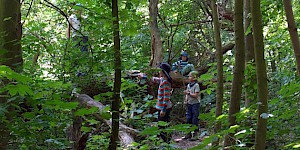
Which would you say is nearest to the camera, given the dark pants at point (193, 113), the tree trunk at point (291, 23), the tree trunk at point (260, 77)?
the tree trunk at point (260, 77)

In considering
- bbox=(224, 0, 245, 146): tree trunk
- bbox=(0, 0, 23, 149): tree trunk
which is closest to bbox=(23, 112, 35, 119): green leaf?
bbox=(0, 0, 23, 149): tree trunk

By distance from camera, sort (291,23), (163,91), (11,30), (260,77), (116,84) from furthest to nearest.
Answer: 1. (163,91)
2. (11,30)
3. (116,84)
4. (291,23)
5. (260,77)

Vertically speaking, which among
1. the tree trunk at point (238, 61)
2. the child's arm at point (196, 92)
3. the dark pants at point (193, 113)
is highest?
the tree trunk at point (238, 61)

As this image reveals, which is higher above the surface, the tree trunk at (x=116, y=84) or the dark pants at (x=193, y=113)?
the tree trunk at (x=116, y=84)

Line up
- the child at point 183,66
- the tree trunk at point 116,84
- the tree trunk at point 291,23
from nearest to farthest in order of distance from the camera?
1. the tree trunk at point 291,23
2. the tree trunk at point 116,84
3. the child at point 183,66

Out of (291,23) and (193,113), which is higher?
(291,23)

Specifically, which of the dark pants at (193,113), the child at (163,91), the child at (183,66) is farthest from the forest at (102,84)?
the child at (183,66)

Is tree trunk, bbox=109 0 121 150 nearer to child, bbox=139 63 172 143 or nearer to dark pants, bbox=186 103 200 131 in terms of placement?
child, bbox=139 63 172 143

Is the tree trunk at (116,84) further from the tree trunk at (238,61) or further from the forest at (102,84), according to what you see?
the tree trunk at (238,61)

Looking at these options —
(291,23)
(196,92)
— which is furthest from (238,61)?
(196,92)

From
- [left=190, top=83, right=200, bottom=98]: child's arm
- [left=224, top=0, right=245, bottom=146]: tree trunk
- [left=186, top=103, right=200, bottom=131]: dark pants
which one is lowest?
[left=186, top=103, right=200, bottom=131]: dark pants

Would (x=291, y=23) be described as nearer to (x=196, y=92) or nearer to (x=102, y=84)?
(x=102, y=84)

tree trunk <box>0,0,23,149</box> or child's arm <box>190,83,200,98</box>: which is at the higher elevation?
tree trunk <box>0,0,23,149</box>

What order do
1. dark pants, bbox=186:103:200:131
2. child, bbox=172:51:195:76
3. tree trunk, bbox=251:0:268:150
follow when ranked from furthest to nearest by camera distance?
child, bbox=172:51:195:76
dark pants, bbox=186:103:200:131
tree trunk, bbox=251:0:268:150
